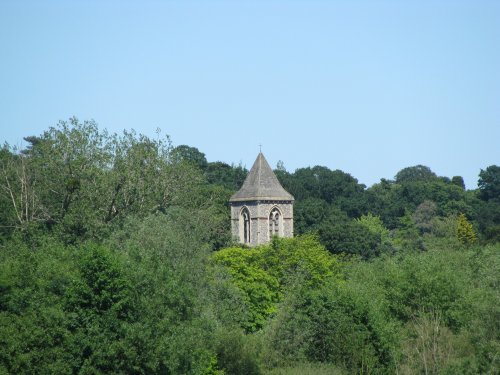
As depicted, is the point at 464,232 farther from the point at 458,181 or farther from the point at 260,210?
the point at 458,181

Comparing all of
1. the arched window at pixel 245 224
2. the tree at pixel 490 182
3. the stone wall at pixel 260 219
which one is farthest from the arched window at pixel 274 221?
the tree at pixel 490 182

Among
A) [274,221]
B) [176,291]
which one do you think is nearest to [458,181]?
[274,221]

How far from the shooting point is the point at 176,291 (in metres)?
36.9

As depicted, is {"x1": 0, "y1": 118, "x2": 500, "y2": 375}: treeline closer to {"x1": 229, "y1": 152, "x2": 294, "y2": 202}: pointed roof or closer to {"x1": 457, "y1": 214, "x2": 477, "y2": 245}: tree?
{"x1": 229, "y1": 152, "x2": 294, "y2": 202}: pointed roof

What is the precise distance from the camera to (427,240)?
331ft

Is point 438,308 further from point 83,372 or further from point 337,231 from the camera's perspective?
point 337,231

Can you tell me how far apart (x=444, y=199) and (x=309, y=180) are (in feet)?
63.9

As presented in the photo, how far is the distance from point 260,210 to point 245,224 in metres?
2.01

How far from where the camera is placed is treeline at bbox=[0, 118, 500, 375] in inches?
1356

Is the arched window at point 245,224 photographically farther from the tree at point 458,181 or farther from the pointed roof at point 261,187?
the tree at point 458,181

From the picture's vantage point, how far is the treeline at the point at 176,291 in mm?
34438

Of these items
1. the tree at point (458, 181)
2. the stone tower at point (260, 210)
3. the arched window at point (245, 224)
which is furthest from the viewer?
the tree at point (458, 181)

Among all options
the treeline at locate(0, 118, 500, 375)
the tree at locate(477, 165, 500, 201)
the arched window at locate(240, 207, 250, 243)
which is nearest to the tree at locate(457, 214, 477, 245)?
the tree at locate(477, 165, 500, 201)

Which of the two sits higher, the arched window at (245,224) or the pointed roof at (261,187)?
the pointed roof at (261,187)
